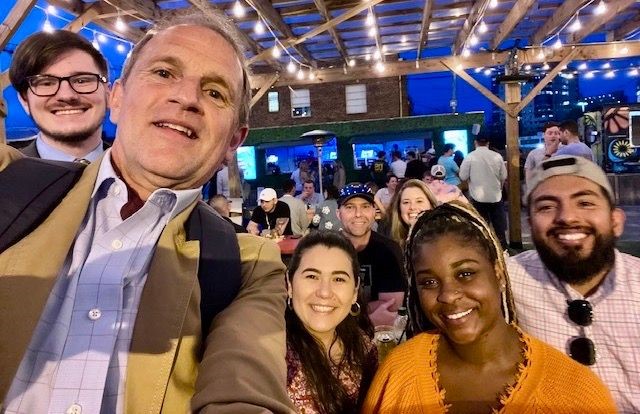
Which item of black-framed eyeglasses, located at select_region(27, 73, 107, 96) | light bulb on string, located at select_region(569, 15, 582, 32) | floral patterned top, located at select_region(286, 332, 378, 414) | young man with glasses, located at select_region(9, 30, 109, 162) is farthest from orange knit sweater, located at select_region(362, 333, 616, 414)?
light bulb on string, located at select_region(569, 15, 582, 32)

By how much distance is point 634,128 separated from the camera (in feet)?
49.4

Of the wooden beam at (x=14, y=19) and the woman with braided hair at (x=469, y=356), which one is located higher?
the wooden beam at (x=14, y=19)

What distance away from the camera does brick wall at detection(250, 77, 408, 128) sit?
18578mm

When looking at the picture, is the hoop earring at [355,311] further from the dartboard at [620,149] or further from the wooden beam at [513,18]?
the dartboard at [620,149]

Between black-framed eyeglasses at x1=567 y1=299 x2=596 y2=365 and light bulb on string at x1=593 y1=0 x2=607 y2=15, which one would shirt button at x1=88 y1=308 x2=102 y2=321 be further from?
light bulb on string at x1=593 y1=0 x2=607 y2=15

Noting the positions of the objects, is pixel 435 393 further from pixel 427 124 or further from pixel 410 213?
pixel 427 124

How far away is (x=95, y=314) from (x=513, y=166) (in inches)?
356

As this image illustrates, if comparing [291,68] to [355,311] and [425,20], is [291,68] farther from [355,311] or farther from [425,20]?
[355,311]

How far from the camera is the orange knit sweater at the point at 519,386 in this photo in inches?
63.9

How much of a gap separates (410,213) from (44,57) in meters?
2.97

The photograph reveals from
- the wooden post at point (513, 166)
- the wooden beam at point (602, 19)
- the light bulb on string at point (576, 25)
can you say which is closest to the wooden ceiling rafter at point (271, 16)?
the wooden post at point (513, 166)

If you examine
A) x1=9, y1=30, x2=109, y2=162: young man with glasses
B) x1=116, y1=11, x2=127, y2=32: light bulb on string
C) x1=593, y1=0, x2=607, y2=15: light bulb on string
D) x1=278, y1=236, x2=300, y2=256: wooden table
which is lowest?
x1=278, y1=236, x2=300, y2=256: wooden table

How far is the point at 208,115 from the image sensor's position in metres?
1.36

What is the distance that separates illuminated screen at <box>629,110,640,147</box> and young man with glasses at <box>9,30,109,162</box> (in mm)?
16790
